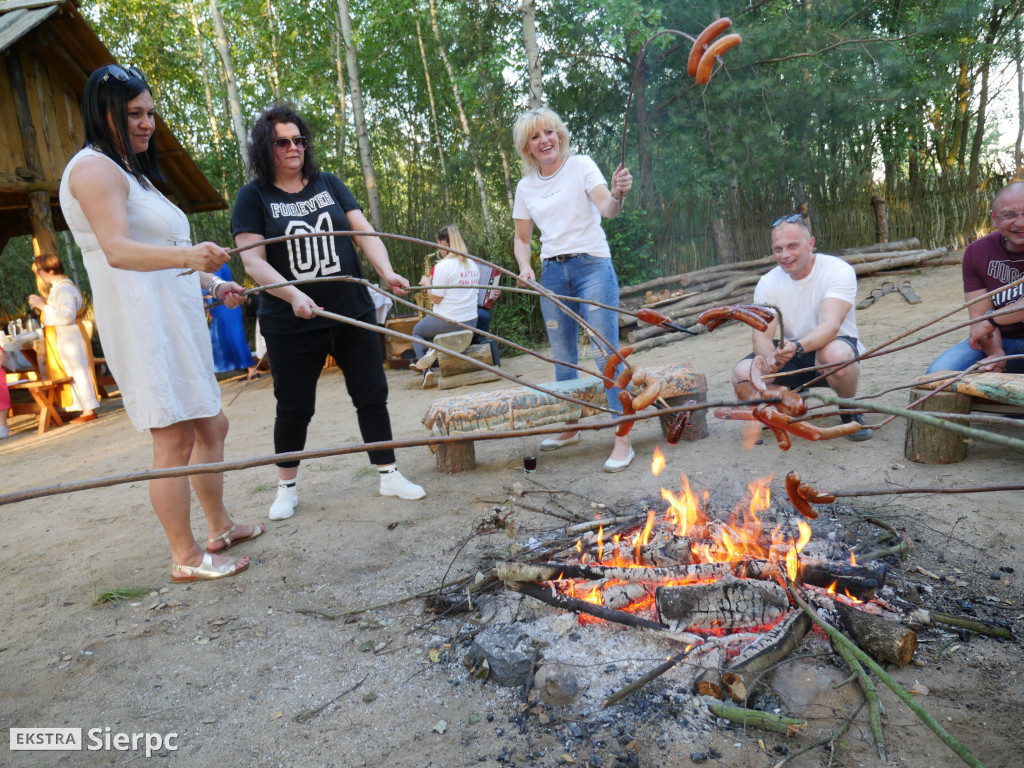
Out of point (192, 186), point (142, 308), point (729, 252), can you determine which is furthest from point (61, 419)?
point (729, 252)

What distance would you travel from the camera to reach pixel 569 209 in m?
3.71

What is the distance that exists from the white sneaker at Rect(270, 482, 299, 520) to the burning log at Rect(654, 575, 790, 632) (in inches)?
92.9

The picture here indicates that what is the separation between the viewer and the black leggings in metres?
3.19

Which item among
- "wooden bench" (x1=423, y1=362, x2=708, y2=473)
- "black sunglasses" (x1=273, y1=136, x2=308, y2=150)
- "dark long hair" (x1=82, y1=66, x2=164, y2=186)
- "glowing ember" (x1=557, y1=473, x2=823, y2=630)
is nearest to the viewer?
"glowing ember" (x1=557, y1=473, x2=823, y2=630)

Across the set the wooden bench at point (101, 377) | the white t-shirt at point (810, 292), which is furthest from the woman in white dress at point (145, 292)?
the wooden bench at point (101, 377)

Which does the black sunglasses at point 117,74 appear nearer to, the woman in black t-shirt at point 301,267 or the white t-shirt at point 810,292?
the woman in black t-shirt at point 301,267

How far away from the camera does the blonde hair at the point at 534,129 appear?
3656 millimetres

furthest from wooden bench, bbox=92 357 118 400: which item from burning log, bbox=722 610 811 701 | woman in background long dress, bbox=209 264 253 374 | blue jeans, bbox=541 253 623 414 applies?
burning log, bbox=722 610 811 701

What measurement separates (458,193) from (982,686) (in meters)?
16.7

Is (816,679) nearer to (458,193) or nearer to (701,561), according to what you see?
(701,561)

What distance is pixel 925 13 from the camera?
35.4 ft

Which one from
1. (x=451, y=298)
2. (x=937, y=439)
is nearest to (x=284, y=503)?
(x=937, y=439)

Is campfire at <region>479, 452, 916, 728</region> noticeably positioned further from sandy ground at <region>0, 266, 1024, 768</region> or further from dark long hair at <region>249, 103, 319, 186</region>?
dark long hair at <region>249, 103, 319, 186</region>

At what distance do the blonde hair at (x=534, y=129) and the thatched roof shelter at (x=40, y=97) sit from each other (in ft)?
16.7
